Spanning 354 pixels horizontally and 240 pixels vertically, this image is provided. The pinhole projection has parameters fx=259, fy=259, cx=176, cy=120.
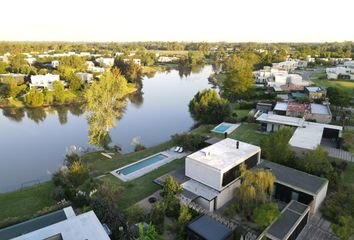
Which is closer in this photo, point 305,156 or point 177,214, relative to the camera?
point 177,214

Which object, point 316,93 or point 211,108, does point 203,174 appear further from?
point 316,93

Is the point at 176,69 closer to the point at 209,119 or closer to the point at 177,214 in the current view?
the point at 209,119

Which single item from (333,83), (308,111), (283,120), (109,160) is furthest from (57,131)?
(333,83)

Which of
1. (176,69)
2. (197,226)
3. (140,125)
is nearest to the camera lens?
(197,226)

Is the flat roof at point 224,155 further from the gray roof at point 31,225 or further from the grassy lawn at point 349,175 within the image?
the gray roof at point 31,225

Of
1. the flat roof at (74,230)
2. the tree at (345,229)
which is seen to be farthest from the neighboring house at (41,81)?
the tree at (345,229)

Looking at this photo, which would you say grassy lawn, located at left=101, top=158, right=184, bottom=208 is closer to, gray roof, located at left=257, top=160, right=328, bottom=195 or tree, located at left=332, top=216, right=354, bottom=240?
gray roof, located at left=257, top=160, right=328, bottom=195

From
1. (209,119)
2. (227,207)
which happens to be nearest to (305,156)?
(227,207)

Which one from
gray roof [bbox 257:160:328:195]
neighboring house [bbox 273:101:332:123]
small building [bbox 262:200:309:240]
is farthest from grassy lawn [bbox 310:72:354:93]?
small building [bbox 262:200:309:240]
